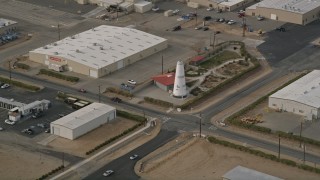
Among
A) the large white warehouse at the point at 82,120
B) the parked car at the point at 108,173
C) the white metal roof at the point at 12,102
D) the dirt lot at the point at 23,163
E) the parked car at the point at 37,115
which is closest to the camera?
the parked car at the point at 108,173

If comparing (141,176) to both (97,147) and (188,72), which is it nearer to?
(97,147)

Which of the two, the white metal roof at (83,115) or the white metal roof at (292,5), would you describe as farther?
the white metal roof at (292,5)

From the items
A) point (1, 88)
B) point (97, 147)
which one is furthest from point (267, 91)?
point (1, 88)

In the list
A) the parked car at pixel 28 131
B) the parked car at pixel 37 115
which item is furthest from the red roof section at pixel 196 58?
the parked car at pixel 28 131

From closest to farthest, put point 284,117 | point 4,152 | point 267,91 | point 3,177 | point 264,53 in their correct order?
1. point 3,177
2. point 4,152
3. point 284,117
4. point 267,91
5. point 264,53

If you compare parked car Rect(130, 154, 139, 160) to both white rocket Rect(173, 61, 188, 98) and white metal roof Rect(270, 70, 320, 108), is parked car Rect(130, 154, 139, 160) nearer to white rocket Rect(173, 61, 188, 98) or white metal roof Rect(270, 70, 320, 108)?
white rocket Rect(173, 61, 188, 98)

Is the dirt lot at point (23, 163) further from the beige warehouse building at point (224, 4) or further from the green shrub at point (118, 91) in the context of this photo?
the beige warehouse building at point (224, 4)
